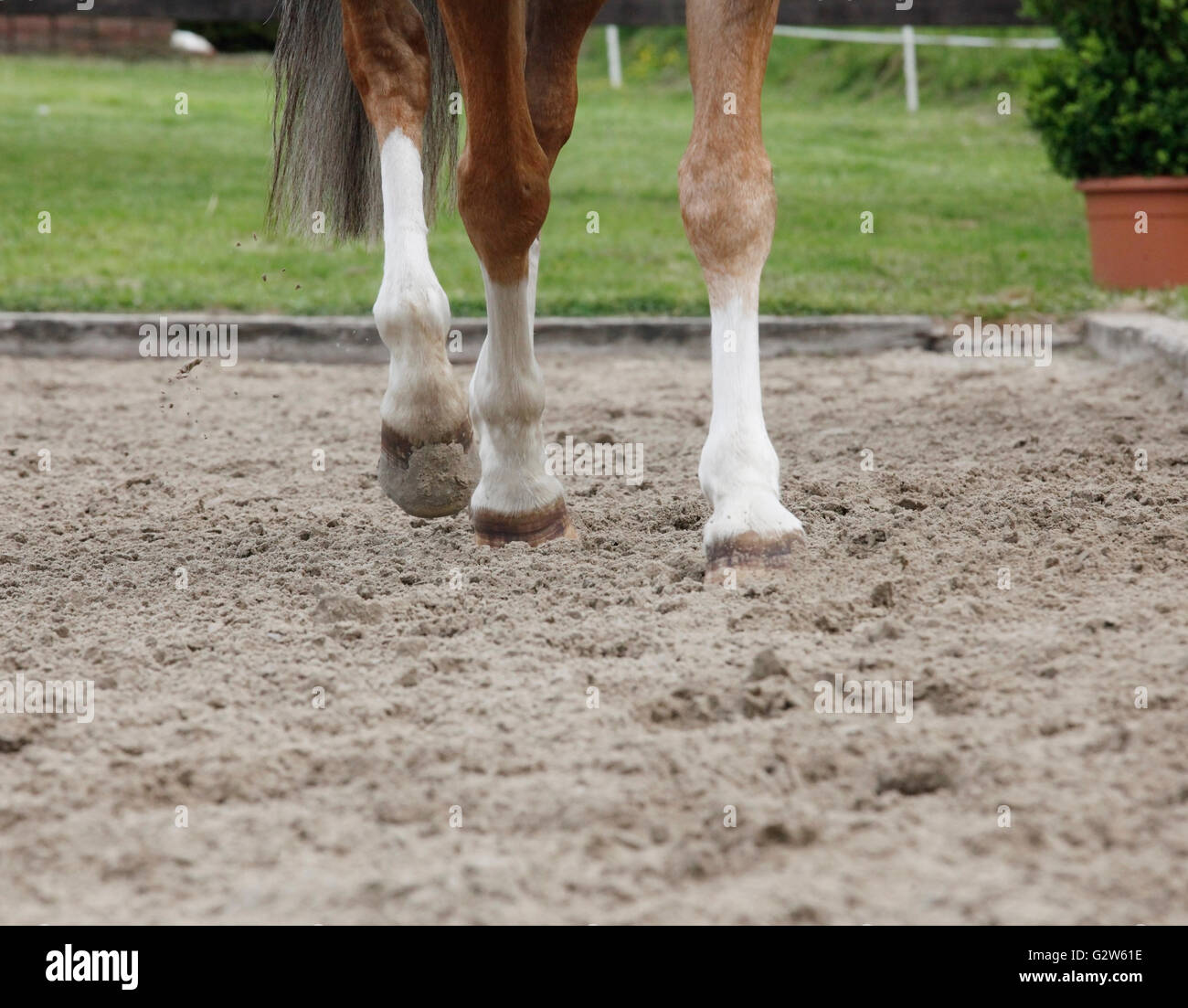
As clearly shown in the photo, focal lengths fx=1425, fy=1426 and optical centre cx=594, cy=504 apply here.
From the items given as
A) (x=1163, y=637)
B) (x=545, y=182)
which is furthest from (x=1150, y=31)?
(x=1163, y=637)

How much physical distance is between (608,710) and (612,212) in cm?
762

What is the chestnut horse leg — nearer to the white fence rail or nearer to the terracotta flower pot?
the terracotta flower pot

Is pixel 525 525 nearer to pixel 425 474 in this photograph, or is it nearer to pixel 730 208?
pixel 425 474

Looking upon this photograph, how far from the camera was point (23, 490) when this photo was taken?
3.56 meters

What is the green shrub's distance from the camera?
6352 mm

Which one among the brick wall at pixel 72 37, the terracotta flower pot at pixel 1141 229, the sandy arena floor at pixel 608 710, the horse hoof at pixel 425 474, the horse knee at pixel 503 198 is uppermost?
the brick wall at pixel 72 37

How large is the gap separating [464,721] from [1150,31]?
235 inches

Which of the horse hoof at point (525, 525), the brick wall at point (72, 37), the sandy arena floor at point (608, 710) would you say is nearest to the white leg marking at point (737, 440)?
the sandy arena floor at point (608, 710)

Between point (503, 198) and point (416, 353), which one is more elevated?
point (503, 198)

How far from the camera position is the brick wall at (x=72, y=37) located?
19.7 metres

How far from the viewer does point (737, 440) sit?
2492 mm

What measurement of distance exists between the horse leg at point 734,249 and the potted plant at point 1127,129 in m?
4.43

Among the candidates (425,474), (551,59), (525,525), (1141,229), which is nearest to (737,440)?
(525,525)

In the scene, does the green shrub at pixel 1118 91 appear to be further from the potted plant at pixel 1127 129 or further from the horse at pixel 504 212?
the horse at pixel 504 212
